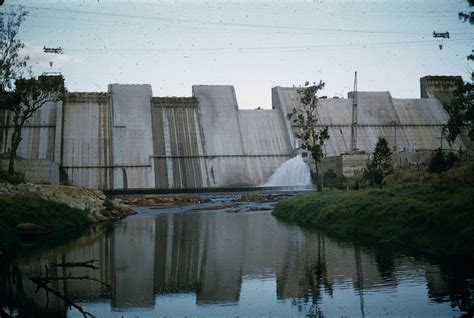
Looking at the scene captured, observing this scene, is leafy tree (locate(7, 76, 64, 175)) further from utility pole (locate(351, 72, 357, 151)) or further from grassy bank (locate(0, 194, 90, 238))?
utility pole (locate(351, 72, 357, 151))

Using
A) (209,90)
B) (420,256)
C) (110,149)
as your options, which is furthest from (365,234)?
(209,90)

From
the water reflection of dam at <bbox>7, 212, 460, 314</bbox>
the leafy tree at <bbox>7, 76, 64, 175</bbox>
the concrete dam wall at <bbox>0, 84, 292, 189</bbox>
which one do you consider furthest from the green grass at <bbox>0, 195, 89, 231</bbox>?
the concrete dam wall at <bbox>0, 84, 292, 189</bbox>

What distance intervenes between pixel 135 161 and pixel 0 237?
124ft

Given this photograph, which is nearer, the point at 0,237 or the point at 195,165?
the point at 0,237

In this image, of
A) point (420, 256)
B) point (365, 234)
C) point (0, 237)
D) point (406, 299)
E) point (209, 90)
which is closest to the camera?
point (406, 299)

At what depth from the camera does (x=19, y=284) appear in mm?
11422

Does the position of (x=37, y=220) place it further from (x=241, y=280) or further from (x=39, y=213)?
(x=241, y=280)

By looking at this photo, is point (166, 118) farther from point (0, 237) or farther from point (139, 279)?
point (139, 279)

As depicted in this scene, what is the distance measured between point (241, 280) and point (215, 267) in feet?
6.11

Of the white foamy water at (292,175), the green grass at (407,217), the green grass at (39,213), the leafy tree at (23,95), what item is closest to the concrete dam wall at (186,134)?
the white foamy water at (292,175)

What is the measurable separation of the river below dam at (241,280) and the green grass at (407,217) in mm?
→ 918

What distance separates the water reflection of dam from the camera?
10.5 meters

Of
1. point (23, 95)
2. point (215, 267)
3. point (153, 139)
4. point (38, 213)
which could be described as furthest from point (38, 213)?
point (153, 139)

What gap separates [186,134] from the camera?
5775cm
